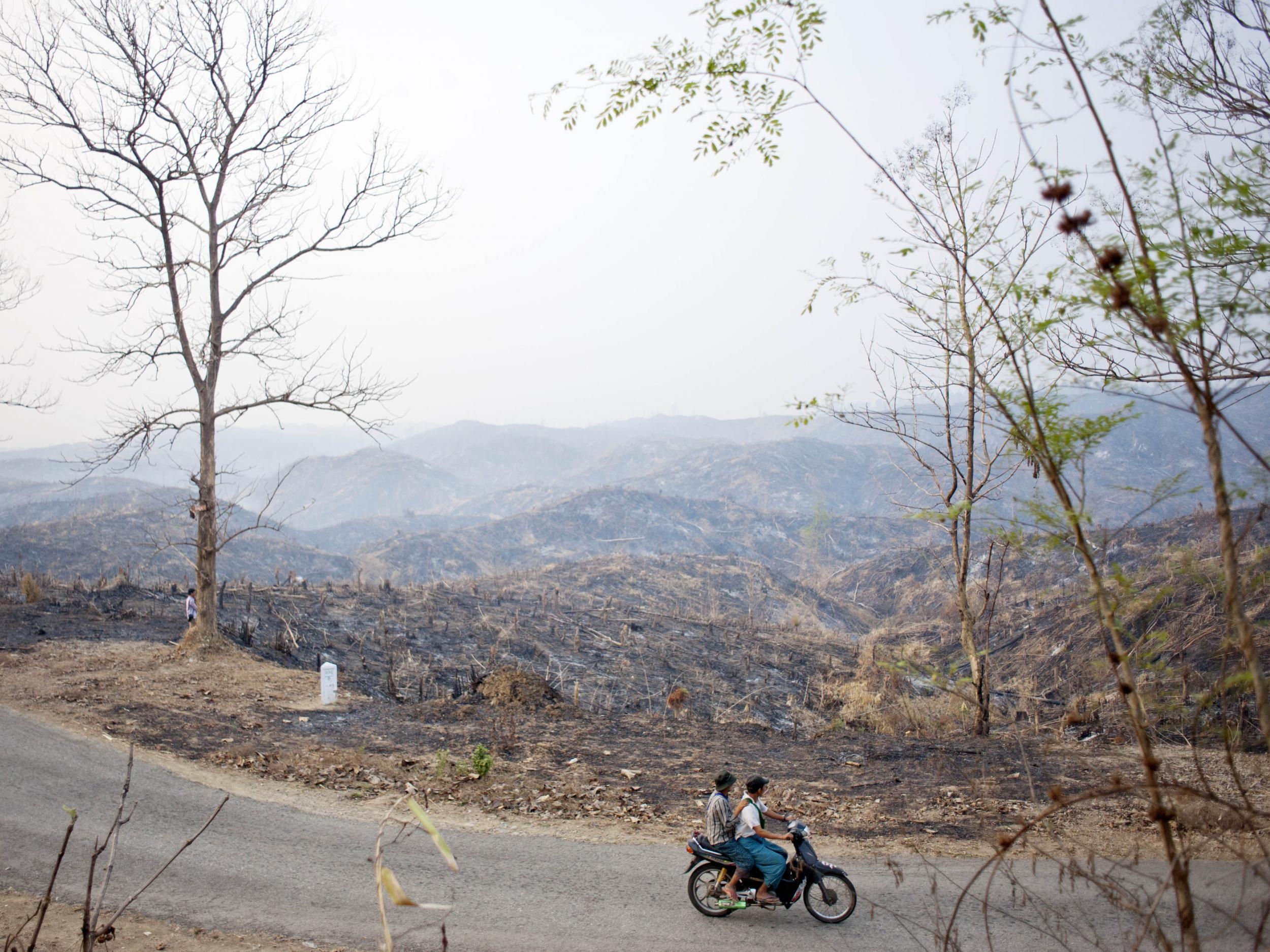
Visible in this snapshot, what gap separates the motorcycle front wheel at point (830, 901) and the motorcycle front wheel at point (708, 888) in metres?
0.63

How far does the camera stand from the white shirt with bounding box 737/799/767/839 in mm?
5703

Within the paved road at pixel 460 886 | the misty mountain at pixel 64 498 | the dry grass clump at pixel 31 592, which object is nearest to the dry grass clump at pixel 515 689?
the paved road at pixel 460 886

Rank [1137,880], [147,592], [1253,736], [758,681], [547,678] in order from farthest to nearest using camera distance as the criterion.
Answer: [147,592], [758,681], [547,678], [1253,736], [1137,880]

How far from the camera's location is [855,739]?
11.0 m

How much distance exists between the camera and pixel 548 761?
953 centimetres

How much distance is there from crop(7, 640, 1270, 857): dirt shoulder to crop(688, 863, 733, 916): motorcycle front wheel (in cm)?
150

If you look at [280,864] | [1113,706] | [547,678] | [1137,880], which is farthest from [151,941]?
[1113,706]

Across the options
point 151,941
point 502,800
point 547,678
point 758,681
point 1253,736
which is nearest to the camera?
point 151,941

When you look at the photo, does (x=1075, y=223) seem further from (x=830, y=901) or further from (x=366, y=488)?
(x=366, y=488)

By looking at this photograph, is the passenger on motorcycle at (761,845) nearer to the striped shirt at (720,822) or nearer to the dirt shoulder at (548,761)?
the striped shirt at (720,822)

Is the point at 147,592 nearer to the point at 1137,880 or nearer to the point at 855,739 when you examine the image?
the point at 855,739

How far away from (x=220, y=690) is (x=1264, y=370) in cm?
1296

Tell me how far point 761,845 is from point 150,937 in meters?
4.46

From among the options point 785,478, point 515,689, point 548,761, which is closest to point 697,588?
point 515,689
